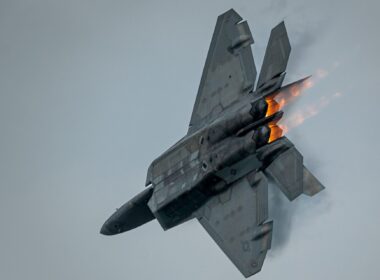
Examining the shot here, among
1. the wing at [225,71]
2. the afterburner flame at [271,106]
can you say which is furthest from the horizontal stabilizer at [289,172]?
the wing at [225,71]

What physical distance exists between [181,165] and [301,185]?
764 cm

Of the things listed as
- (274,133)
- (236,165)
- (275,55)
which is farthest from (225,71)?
(236,165)

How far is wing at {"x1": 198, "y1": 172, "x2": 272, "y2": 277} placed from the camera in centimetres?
5747

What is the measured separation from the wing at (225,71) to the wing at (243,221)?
511 centimetres

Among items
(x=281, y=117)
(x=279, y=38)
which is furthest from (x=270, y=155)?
(x=279, y=38)

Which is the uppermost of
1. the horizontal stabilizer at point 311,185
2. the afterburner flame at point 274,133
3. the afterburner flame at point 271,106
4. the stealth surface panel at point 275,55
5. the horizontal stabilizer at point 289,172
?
the stealth surface panel at point 275,55

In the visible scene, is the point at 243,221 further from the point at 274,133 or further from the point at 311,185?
the point at 274,133

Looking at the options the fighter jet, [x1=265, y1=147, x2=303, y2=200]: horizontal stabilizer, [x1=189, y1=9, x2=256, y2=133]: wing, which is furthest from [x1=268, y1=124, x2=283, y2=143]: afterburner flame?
[x1=189, y1=9, x2=256, y2=133]: wing

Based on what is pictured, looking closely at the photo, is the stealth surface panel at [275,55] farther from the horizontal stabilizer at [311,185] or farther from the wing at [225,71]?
the horizontal stabilizer at [311,185]

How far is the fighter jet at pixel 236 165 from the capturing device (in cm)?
5744

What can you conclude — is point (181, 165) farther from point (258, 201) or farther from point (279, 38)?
point (279, 38)

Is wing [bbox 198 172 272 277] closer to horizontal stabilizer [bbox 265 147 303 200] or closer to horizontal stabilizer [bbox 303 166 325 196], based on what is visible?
horizontal stabilizer [bbox 265 147 303 200]

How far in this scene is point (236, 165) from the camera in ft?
193

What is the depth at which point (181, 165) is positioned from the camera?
60.9 meters
